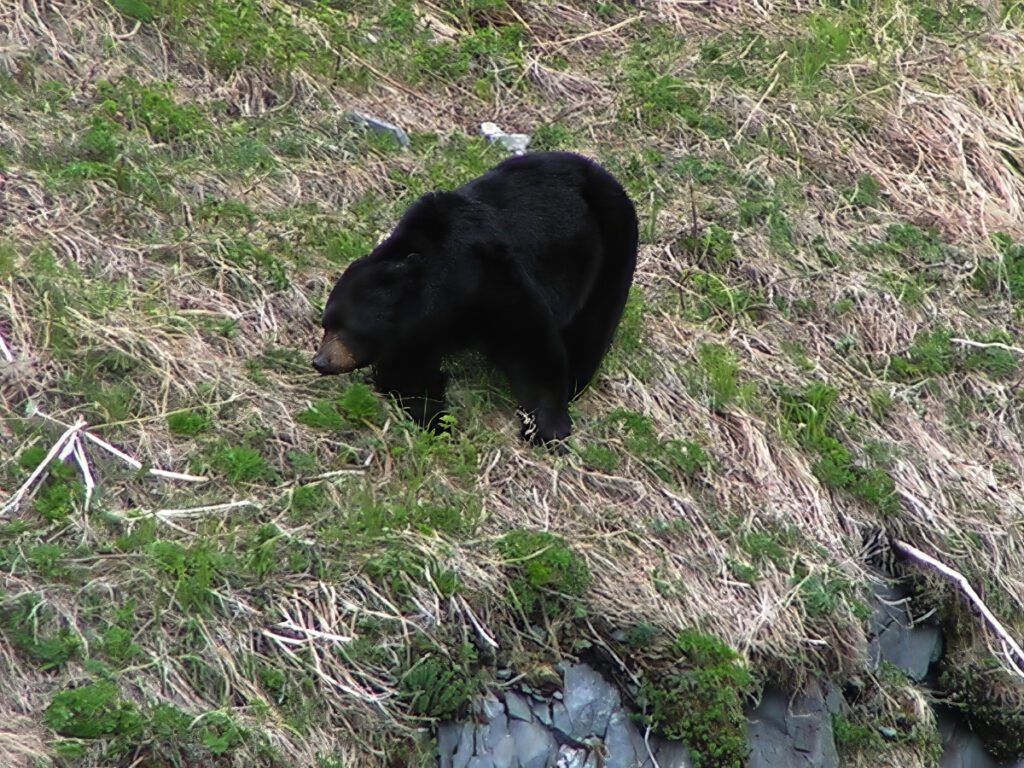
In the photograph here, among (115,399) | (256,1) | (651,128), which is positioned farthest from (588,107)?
(115,399)

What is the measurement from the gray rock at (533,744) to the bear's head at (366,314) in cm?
158

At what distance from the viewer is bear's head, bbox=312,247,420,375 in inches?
238

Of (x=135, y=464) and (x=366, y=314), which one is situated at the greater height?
(x=366, y=314)

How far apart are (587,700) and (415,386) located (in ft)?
4.85

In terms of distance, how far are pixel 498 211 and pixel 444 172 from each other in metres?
1.62

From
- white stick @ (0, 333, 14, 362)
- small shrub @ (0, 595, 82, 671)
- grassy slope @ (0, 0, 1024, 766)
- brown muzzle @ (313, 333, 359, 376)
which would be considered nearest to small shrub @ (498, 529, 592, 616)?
grassy slope @ (0, 0, 1024, 766)

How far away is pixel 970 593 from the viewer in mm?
6930

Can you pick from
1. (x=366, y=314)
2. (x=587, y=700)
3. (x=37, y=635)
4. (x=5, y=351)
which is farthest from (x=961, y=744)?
(x=5, y=351)

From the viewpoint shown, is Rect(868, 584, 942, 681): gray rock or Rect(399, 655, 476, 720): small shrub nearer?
Rect(399, 655, 476, 720): small shrub

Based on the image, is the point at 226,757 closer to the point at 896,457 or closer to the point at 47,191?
the point at 47,191

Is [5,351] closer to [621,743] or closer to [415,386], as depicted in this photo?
[415,386]

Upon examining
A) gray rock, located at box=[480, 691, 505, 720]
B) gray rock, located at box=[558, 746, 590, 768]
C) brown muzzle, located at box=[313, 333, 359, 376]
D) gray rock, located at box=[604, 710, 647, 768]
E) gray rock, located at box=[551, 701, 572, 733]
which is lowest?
gray rock, located at box=[604, 710, 647, 768]

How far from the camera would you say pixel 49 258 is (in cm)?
659

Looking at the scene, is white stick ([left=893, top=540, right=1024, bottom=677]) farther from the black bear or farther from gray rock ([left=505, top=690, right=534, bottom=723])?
gray rock ([left=505, top=690, right=534, bottom=723])
